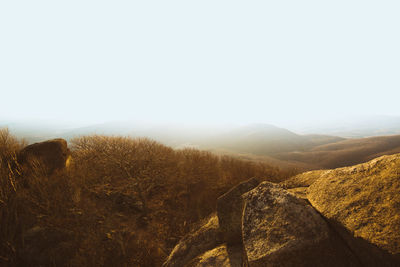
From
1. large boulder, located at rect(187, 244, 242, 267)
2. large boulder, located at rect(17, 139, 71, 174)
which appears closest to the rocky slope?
large boulder, located at rect(187, 244, 242, 267)

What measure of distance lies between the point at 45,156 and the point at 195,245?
11.2 m

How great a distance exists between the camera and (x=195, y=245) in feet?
14.4

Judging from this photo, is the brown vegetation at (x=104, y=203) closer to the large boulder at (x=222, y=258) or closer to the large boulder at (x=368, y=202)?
the large boulder at (x=222, y=258)

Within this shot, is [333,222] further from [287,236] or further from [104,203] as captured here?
[104,203]

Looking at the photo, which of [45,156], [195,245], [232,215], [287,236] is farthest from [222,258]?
[45,156]

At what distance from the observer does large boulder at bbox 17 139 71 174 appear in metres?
9.55

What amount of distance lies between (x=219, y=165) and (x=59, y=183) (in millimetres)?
15934

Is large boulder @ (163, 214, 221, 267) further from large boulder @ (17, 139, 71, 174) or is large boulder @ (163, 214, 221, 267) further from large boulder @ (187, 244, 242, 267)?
large boulder @ (17, 139, 71, 174)

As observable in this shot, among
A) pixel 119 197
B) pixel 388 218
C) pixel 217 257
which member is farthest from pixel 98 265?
pixel 388 218

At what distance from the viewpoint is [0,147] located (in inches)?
394

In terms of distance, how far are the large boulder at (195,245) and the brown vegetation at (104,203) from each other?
350cm

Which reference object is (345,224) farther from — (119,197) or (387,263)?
(119,197)

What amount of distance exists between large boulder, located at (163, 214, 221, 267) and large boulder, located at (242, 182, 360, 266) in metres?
2.17

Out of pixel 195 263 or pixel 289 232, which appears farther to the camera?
pixel 195 263
